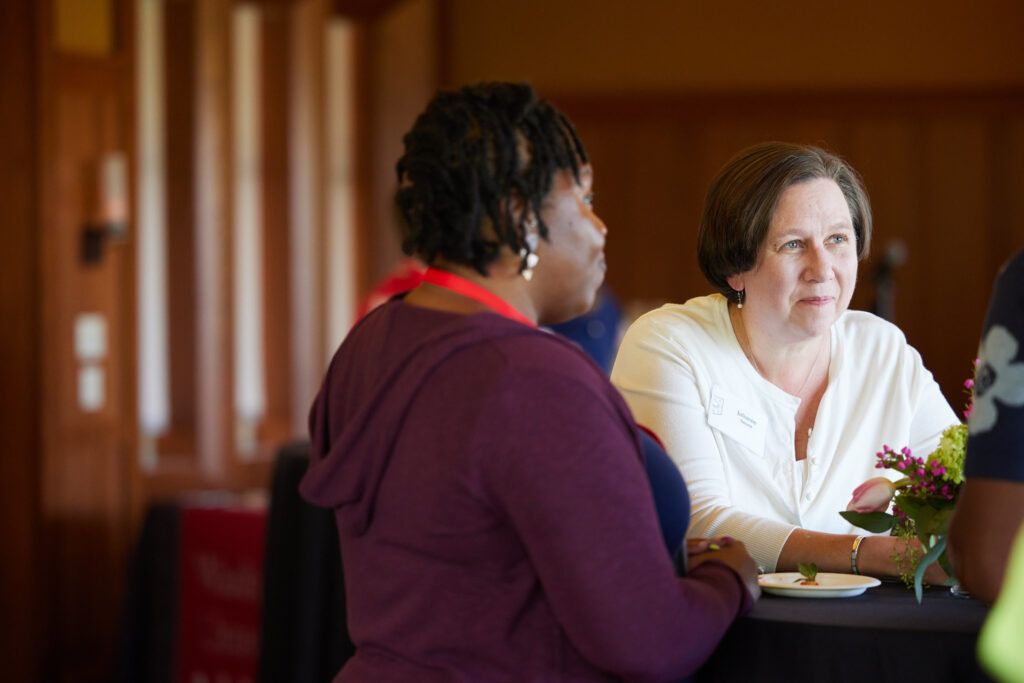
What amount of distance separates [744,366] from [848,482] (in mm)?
240

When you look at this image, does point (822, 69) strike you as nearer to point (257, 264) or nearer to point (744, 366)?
point (257, 264)

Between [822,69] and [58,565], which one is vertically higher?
[822,69]

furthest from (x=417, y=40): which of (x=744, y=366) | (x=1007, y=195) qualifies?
(x=744, y=366)

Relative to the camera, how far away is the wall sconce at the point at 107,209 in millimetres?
4176

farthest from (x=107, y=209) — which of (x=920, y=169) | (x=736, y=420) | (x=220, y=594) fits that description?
(x=920, y=169)

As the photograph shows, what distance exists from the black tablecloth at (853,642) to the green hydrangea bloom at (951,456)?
0.17 metres

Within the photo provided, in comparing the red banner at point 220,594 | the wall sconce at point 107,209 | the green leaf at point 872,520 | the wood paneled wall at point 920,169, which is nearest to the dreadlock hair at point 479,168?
the green leaf at point 872,520

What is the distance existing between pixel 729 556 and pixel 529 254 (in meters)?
0.48

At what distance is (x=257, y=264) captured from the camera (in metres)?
5.25

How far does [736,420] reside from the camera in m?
1.84

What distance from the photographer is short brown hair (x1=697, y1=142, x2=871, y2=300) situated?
70.7 inches

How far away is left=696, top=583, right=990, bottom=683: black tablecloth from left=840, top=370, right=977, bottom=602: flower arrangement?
0.08m

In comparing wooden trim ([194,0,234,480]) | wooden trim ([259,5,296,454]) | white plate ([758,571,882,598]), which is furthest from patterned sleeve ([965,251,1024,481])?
wooden trim ([259,5,296,454])

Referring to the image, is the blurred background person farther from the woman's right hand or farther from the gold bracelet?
the gold bracelet
